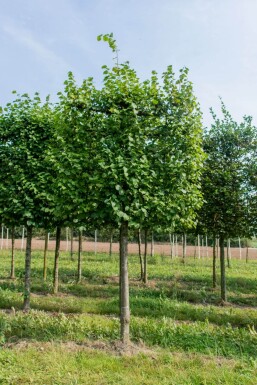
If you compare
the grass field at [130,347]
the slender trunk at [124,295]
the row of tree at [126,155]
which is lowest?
the grass field at [130,347]

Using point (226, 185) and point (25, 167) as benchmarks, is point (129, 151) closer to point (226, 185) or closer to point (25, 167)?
point (25, 167)

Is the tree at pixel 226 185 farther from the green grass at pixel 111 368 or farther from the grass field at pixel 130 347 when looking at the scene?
the green grass at pixel 111 368

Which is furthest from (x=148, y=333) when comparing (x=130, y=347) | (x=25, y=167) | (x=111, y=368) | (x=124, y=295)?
(x=25, y=167)

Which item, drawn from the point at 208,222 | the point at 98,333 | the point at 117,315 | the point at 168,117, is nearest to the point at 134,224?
the point at 168,117

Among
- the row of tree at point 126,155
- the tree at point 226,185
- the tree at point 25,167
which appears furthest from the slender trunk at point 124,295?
the tree at point 226,185

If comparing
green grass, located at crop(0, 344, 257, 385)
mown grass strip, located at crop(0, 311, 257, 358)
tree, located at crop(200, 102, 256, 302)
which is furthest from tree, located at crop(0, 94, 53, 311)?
tree, located at crop(200, 102, 256, 302)

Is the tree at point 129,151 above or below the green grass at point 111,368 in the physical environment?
above

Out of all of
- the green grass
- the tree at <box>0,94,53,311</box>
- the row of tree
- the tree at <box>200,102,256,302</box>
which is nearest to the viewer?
the green grass

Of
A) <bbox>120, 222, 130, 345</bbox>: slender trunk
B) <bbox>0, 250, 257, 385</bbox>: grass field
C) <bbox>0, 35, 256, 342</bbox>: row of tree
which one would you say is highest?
<bbox>0, 35, 256, 342</bbox>: row of tree

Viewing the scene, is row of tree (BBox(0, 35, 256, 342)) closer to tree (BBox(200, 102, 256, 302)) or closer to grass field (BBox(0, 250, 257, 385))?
grass field (BBox(0, 250, 257, 385))

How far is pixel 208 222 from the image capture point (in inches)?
480

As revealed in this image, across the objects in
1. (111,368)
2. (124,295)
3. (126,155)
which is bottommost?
(111,368)

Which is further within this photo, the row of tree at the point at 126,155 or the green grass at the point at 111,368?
the row of tree at the point at 126,155

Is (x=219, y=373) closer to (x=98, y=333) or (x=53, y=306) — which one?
(x=98, y=333)
